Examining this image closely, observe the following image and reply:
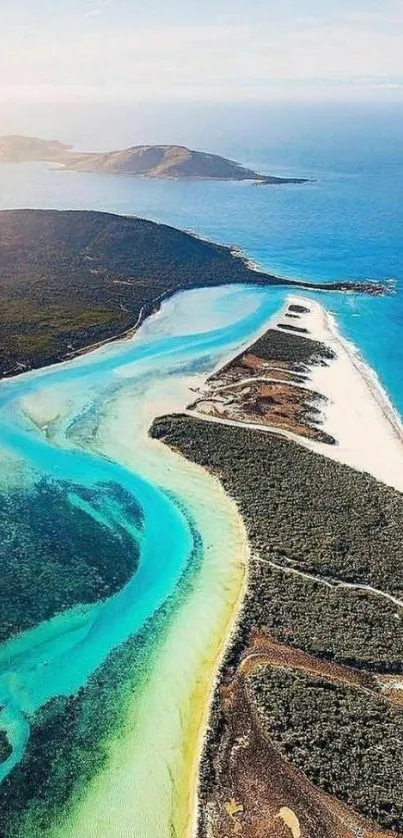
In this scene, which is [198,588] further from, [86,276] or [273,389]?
[86,276]

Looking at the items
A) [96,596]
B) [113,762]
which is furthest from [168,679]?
[96,596]

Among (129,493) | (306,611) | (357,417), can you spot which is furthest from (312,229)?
(306,611)

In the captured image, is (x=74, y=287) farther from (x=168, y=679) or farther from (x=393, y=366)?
(x=168, y=679)

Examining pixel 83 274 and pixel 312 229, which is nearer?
pixel 83 274

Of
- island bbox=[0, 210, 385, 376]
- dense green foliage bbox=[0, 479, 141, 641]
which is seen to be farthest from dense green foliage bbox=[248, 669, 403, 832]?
island bbox=[0, 210, 385, 376]

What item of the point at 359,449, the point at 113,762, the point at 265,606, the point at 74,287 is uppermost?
the point at 74,287

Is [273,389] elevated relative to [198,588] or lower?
A: elevated
